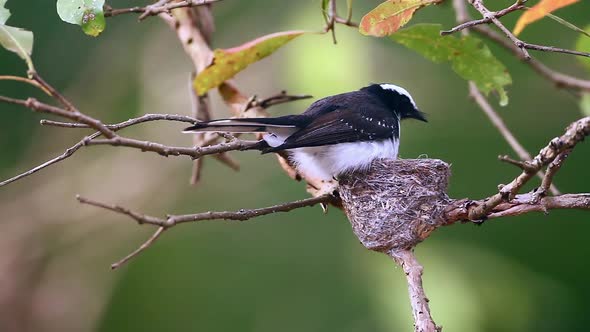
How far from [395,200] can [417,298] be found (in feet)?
3.35

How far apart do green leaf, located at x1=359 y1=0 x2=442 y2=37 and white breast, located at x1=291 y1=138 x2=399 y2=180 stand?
87cm

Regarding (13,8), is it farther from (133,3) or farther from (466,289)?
(466,289)

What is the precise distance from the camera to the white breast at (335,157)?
3117 millimetres

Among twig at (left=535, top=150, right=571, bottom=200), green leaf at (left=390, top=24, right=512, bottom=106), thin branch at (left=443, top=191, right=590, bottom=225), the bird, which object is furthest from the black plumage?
twig at (left=535, top=150, right=571, bottom=200)

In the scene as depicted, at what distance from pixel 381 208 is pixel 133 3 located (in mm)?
3695

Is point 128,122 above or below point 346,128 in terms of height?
above

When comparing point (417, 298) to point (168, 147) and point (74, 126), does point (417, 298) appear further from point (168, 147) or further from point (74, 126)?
point (74, 126)

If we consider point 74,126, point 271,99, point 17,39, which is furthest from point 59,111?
point 271,99

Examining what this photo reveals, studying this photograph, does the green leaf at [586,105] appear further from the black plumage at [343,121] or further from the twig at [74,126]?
the twig at [74,126]

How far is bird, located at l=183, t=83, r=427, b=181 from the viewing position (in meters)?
2.97

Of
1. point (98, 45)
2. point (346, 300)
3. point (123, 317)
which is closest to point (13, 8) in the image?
point (98, 45)

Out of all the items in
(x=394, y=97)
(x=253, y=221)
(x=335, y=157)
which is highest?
(x=335, y=157)

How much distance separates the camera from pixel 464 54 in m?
2.89

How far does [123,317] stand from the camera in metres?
6.39
